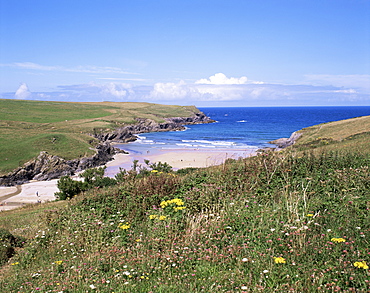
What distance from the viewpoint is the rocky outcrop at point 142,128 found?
300 feet

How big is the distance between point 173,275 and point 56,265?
2666 millimetres

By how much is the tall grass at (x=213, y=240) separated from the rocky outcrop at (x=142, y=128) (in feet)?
272

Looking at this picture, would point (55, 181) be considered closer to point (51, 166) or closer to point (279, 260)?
point (51, 166)

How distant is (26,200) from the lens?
112ft

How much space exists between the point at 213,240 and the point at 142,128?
11489cm

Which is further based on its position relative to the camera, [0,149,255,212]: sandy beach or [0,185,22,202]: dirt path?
[0,185,22,202]: dirt path

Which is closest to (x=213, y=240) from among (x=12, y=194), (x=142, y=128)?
(x=12, y=194)

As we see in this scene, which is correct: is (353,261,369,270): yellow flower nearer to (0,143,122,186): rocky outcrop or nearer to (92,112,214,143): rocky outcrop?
(0,143,122,186): rocky outcrop

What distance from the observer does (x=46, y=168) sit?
4925 cm

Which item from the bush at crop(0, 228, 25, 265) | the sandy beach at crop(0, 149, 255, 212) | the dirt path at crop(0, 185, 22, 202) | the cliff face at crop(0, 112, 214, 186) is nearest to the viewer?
the bush at crop(0, 228, 25, 265)

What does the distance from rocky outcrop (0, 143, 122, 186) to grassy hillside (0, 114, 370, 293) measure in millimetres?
40972

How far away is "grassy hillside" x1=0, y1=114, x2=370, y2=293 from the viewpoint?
192 inches

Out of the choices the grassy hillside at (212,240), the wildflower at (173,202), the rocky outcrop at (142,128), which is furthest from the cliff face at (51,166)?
the wildflower at (173,202)

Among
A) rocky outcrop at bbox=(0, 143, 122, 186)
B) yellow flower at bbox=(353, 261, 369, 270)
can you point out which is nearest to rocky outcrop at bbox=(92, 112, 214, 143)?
rocky outcrop at bbox=(0, 143, 122, 186)
